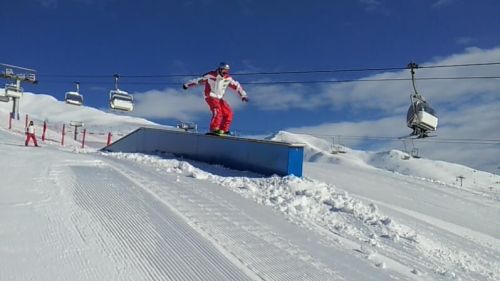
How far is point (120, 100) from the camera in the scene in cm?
2223

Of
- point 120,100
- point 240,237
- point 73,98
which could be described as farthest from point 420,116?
point 73,98

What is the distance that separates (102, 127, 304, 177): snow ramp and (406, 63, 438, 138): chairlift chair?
4436mm

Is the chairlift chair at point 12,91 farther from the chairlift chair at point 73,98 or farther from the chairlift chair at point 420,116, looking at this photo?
the chairlift chair at point 420,116

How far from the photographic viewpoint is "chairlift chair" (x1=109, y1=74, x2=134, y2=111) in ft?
72.5

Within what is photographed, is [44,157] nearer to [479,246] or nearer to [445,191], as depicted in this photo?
[479,246]

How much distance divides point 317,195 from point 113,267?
A: 5.36 metres

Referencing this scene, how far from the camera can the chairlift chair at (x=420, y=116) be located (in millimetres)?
13555

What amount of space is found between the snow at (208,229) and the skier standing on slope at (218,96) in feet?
8.17

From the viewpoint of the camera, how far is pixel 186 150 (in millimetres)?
14156

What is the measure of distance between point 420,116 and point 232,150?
5.61 metres

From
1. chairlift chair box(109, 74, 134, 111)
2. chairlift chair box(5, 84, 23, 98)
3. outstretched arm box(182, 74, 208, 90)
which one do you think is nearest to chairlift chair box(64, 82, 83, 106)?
chairlift chair box(109, 74, 134, 111)

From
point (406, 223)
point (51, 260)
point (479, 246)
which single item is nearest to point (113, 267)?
point (51, 260)

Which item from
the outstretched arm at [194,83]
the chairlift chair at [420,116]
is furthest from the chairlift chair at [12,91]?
the chairlift chair at [420,116]

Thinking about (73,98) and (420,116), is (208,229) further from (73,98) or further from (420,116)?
(73,98)
